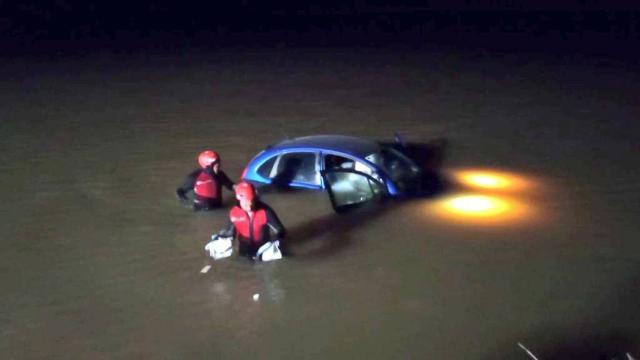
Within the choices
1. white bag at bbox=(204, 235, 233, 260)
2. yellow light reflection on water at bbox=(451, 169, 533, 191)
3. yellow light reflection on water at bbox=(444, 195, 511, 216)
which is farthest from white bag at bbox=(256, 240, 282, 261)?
yellow light reflection on water at bbox=(451, 169, 533, 191)

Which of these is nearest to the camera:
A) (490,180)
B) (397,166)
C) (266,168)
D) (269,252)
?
(269,252)

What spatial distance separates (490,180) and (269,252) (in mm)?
4143

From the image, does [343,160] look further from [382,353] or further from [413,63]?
[413,63]

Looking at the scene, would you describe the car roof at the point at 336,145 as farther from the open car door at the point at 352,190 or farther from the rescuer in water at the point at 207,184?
the rescuer in water at the point at 207,184

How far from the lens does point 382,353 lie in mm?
7988

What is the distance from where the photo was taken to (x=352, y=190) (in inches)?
425

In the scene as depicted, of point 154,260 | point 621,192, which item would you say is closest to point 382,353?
point 154,260

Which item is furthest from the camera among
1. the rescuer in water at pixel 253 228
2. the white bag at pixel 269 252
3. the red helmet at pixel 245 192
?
the white bag at pixel 269 252

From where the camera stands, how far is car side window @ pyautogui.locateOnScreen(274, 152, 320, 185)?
11.0 m

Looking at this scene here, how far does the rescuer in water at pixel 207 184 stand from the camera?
34.8 feet

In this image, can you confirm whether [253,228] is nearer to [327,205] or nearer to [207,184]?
[207,184]

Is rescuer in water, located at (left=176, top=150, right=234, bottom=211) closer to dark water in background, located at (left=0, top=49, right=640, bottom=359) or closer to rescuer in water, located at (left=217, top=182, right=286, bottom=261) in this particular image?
dark water in background, located at (left=0, top=49, right=640, bottom=359)

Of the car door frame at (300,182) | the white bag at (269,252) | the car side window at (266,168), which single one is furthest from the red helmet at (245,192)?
the car side window at (266,168)

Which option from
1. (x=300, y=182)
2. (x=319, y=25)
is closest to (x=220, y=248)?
(x=300, y=182)
